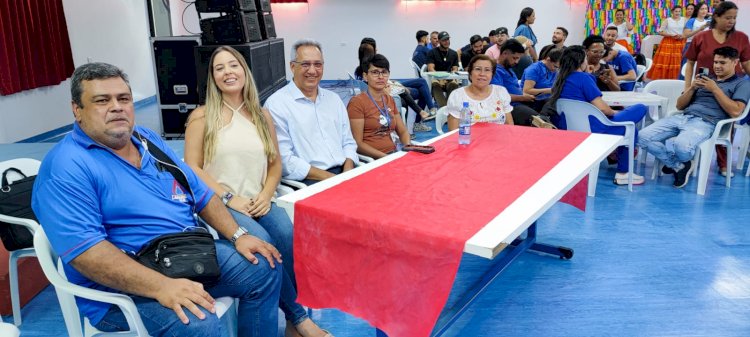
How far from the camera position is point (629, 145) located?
14.0 ft

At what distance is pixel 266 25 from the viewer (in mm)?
5820

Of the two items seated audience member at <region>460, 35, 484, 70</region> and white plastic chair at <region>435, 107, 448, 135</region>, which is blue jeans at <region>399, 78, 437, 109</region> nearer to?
seated audience member at <region>460, 35, 484, 70</region>

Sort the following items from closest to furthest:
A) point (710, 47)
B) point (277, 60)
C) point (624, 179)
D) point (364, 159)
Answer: point (364, 159), point (624, 179), point (710, 47), point (277, 60)

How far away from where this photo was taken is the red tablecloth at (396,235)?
5.36 feet

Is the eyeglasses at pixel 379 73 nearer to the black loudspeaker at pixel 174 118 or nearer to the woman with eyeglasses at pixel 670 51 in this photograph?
the black loudspeaker at pixel 174 118

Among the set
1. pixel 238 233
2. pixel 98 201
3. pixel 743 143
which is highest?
pixel 98 201

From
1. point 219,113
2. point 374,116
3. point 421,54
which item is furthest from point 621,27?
point 219,113

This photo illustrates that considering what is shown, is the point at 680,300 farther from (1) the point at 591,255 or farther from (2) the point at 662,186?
→ (2) the point at 662,186

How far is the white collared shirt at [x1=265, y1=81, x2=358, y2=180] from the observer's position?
105 inches

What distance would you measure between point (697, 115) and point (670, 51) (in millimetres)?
4918

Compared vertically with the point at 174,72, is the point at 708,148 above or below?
below

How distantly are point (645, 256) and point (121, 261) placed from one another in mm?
2729

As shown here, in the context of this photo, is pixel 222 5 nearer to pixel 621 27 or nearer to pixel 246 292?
pixel 246 292

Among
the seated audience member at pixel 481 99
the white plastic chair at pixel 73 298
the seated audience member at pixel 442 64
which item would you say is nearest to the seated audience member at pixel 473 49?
the seated audience member at pixel 442 64
